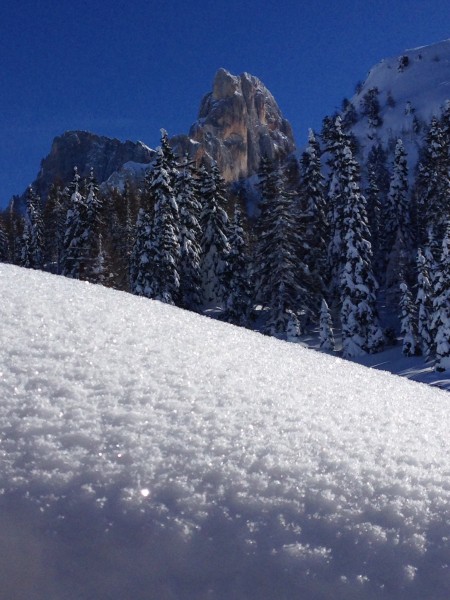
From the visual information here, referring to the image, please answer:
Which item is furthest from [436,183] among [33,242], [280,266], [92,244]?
[33,242]

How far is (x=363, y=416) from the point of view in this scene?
3.44 m

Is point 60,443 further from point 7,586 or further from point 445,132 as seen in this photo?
point 445,132

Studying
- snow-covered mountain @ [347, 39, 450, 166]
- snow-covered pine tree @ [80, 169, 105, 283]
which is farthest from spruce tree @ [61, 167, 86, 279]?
snow-covered mountain @ [347, 39, 450, 166]

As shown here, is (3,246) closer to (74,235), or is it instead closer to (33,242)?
(33,242)

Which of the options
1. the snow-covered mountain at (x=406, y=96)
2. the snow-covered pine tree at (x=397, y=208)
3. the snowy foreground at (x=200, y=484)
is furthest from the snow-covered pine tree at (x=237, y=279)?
the snow-covered mountain at (x=406, y=96)

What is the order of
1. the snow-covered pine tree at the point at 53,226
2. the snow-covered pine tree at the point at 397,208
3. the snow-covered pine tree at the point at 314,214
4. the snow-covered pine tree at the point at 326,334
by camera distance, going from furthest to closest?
the snow-covered pine tree at the point at 53,226 < the snow-covered pine tree at the point at 397,208 < the snow-covered pine tree at the point at 314,214 < the snow-covered pine tree at the point at 326,334

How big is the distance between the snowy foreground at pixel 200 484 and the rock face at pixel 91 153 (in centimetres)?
17738

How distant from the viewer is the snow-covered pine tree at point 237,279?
39219 millimetres

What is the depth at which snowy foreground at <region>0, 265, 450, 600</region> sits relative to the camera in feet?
6.40

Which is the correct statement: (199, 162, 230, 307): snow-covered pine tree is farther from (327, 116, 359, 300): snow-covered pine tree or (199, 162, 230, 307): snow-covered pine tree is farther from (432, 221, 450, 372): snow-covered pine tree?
(432, 221, 450, 372): snow-covered pine tree

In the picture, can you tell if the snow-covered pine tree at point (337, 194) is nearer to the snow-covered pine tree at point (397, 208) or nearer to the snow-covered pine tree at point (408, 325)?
the snow-covered pine tree at point (408, 325)

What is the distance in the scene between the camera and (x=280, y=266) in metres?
36.7

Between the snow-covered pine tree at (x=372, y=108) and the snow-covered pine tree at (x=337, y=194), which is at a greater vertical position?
the snow-covered pine tree at (x=372, y=108)

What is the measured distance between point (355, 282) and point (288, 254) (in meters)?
4.88
